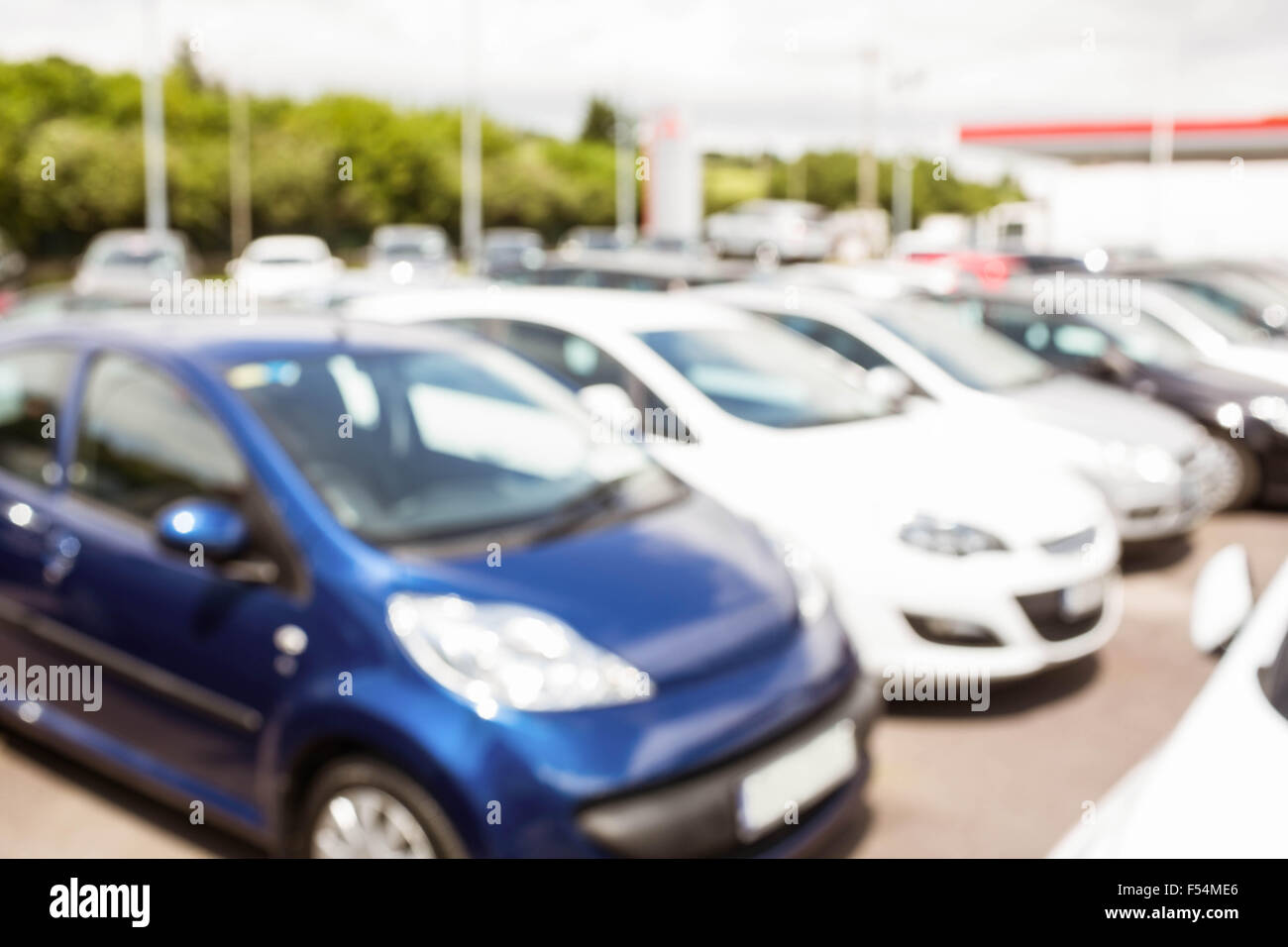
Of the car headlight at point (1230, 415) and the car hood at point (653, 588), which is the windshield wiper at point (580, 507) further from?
the car headlight at point (1230, 415)

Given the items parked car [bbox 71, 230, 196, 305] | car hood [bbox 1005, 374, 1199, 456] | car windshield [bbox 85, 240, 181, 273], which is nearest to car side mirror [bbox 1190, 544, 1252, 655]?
→ car hood [bbox 1005, 374, 1199, 456]

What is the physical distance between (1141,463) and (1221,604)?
3996 mm

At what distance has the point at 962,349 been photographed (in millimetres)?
7141

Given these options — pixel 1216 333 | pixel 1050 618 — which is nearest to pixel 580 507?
pixel 1050 618

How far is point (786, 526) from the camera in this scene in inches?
188

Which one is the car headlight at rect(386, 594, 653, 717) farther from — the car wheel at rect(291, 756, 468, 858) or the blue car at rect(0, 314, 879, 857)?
the car wheel at rect(291, 756, 468, 858)

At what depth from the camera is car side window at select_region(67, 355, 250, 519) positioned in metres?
3.32

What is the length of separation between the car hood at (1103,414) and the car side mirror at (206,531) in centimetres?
466

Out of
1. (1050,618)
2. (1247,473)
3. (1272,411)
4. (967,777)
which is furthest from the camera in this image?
(1247,473)

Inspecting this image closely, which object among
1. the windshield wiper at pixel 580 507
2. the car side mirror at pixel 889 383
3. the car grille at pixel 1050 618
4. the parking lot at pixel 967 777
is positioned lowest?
the parking lot at pixel 967 777

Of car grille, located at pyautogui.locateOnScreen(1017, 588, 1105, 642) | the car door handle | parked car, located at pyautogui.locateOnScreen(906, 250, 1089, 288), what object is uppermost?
parked car, located at pyautogui.locateOnScreen(906, 250, 1089, 288)

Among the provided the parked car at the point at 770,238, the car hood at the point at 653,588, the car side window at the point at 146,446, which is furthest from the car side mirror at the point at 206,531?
the parked car at the point at 770,238

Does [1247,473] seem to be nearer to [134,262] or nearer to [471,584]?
[471,584]

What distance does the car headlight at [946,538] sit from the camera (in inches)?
182
